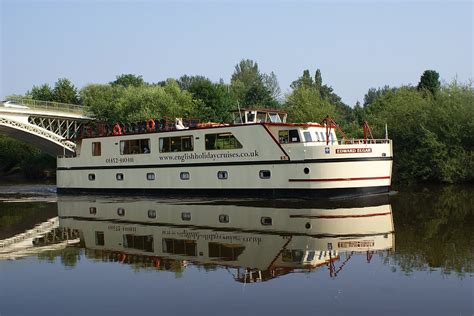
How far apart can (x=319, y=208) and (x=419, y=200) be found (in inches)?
241

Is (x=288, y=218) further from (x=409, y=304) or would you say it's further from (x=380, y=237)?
(x=409, y=304)

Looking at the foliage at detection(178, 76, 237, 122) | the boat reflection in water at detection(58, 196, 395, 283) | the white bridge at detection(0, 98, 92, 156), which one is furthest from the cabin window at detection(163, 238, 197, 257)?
the foliage at detection(178, 76, 237, 122)

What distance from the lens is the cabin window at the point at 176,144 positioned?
25828mm

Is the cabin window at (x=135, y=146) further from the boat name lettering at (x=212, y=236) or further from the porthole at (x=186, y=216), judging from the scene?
the boat name lettering at (x=212, y=236)

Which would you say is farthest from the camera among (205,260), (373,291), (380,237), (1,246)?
(1,246)

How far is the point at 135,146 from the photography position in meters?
27.9

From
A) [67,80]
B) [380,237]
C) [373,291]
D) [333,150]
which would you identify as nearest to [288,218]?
[380,237]

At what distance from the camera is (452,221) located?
15805 millimetres

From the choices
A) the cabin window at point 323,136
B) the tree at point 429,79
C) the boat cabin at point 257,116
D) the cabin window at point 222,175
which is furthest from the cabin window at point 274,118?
the tree at point 429,79

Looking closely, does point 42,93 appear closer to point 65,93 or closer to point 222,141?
point 65,93

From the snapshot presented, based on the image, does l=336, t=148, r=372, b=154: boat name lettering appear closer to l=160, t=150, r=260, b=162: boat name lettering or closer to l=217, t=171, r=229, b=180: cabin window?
l=160, t=150, r=260, b=162: boat name lettering

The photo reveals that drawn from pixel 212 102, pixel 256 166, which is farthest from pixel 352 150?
pixel 212 102

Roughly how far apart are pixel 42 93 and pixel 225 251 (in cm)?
6716

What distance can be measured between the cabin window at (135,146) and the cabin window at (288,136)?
7.93 meters
